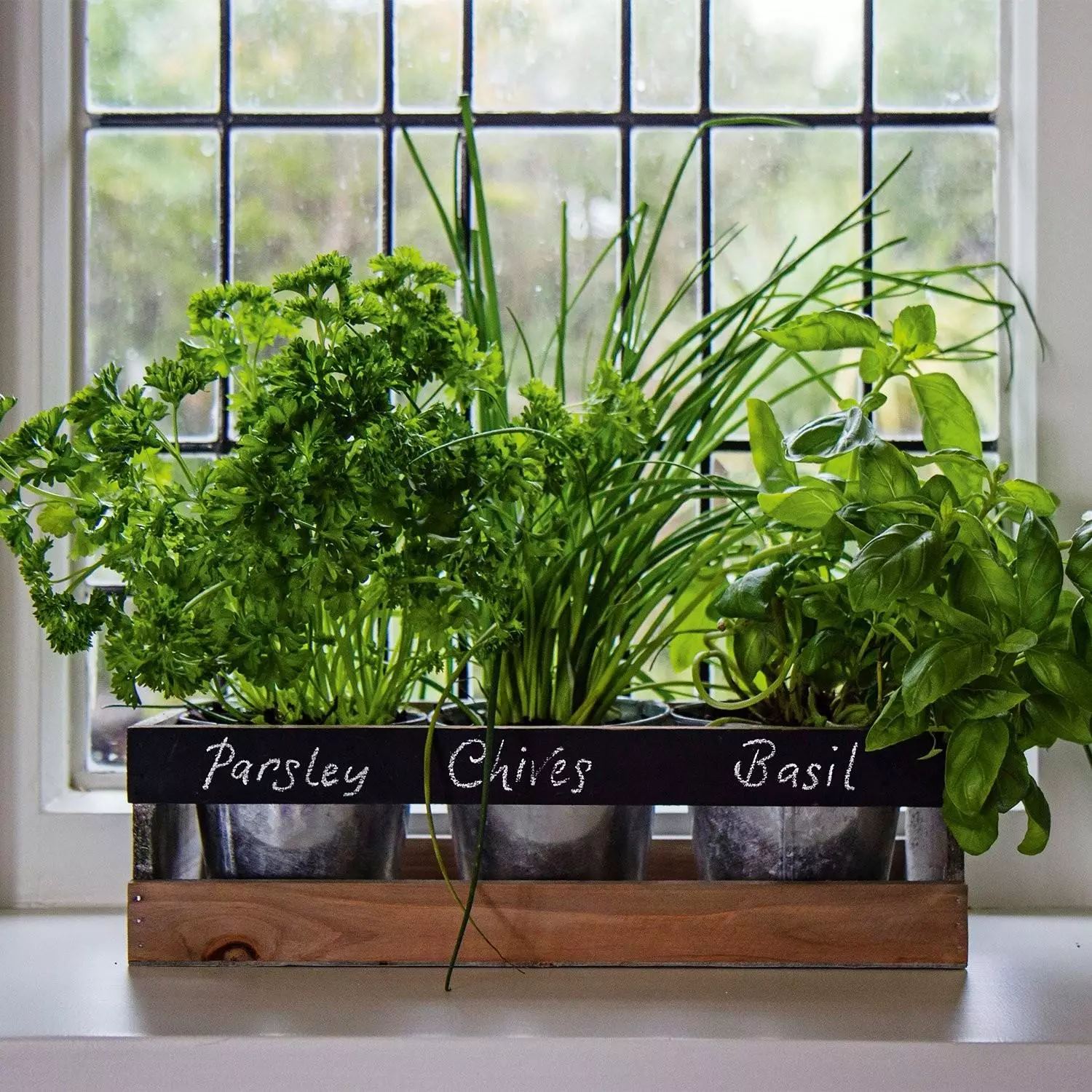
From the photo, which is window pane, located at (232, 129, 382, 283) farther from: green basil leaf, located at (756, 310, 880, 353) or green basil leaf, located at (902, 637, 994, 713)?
green basil leaf, located at (902, 637, 994, 713)

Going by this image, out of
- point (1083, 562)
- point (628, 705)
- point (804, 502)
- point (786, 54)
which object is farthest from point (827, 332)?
point (786, 54)

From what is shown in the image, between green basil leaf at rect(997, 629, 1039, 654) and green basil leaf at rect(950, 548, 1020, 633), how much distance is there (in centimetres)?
2

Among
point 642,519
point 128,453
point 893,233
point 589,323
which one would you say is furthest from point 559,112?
point 128,453

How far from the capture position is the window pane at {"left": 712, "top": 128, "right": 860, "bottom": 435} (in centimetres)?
110

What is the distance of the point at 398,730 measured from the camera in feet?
2.60

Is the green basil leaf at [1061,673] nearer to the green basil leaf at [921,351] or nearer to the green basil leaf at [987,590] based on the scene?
the green basil leaf at [987,590]

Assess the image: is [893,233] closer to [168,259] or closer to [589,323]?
[589,323]

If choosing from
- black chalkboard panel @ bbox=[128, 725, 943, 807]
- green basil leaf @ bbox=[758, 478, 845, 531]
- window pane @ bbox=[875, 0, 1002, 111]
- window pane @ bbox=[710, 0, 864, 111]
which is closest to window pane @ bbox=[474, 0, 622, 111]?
window pane @ bbox=[710, 0, 864, 111]

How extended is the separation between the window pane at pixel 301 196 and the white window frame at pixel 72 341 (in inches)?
6.8

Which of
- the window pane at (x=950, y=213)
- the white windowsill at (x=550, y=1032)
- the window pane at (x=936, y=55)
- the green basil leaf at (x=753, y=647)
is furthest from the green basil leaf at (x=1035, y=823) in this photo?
the window pane at (x=936, y=55)

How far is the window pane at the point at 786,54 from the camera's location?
110cm

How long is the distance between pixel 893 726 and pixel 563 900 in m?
0.27

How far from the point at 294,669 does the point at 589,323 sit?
532mm

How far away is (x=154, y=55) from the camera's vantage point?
1114 mm
